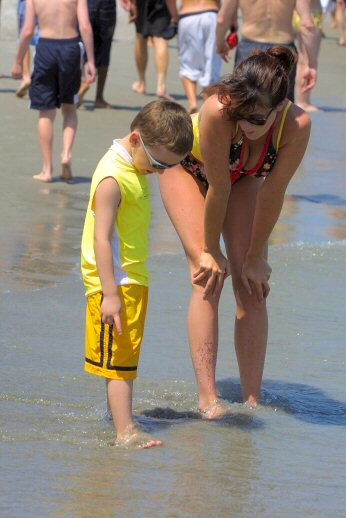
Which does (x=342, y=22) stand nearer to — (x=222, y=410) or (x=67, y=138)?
(x=67, y=138)

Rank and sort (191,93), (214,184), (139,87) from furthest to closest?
(139,87), (191,93), (214,184)

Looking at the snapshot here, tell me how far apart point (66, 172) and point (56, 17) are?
4.32 ft

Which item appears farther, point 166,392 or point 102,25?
point 102,25

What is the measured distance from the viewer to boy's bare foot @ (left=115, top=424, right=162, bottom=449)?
13.5 feet

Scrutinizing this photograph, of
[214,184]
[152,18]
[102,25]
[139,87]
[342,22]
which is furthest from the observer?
[342,22]

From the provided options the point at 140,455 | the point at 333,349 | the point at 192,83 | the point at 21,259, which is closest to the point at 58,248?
the point at 21,259

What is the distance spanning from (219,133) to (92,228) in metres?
0.57

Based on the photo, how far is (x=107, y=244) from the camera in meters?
4.05

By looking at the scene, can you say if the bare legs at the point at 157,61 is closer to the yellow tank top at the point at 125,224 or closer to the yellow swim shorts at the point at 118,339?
the yellow tank top at the point at 125,224

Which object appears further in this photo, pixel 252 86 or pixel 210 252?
pixel 210 252

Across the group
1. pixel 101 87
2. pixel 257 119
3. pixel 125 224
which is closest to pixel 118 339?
pixel 125 224

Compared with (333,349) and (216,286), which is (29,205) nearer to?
(333,349)

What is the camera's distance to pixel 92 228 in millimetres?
4195

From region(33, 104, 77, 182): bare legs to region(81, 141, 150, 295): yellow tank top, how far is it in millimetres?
5191
